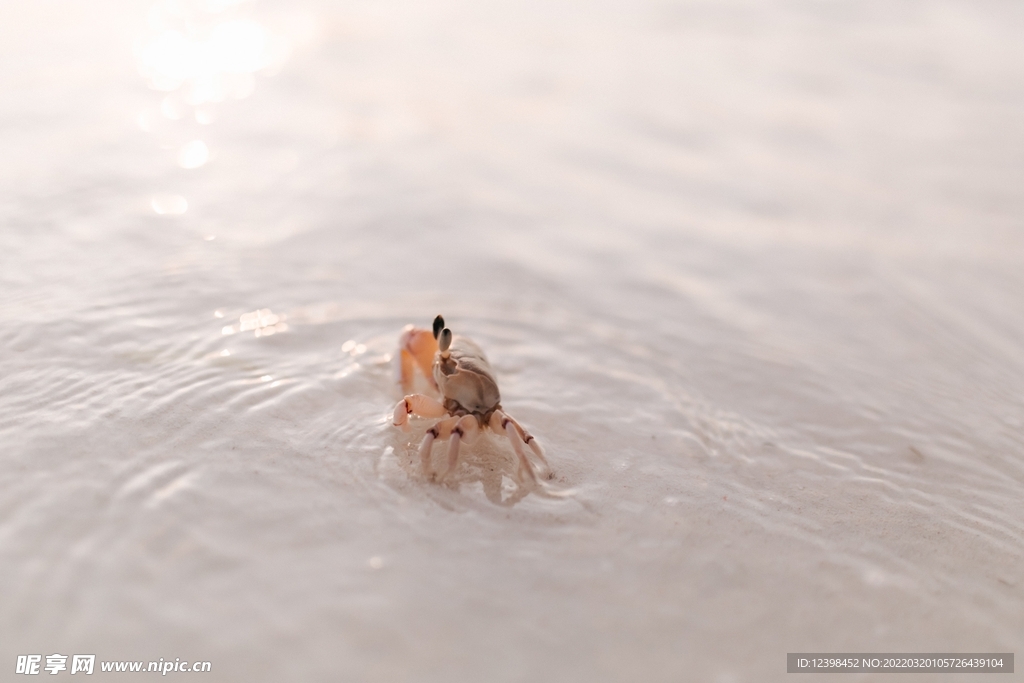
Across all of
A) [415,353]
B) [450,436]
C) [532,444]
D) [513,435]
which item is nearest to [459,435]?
[450,436]

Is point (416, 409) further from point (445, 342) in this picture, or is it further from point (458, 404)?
point (445, 342)

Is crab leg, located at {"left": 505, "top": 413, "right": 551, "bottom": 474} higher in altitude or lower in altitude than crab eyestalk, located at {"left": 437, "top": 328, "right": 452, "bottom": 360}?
lower

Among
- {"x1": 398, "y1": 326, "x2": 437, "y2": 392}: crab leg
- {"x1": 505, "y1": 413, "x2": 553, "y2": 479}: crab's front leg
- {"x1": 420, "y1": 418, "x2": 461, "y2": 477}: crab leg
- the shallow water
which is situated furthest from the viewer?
{"x1": 398, "y1": 326, "x2": 437, "y2": 392}: crab leg

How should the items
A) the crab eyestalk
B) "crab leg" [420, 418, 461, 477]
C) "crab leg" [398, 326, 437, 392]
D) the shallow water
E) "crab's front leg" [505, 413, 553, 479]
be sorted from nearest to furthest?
the shallow water, "crab leg" [420, 418, 461, 477], "crab's front leg" [505, 413, 553, 479], the crab eyestalk, "crab leg" [398, 326, 437, 392]

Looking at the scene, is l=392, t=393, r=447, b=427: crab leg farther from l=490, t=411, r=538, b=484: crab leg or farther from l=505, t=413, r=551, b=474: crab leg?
l=505, t=413, r=551, b=474: crab leg

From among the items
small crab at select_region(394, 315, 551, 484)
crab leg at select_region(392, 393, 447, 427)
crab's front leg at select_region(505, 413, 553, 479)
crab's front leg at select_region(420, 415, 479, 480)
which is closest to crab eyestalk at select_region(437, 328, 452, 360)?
small crab at select_region(394, 315, 551, 484)

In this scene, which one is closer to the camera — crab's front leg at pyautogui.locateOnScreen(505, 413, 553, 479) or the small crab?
the small crab

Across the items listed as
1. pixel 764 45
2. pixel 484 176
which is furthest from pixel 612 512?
pixel 764 45
